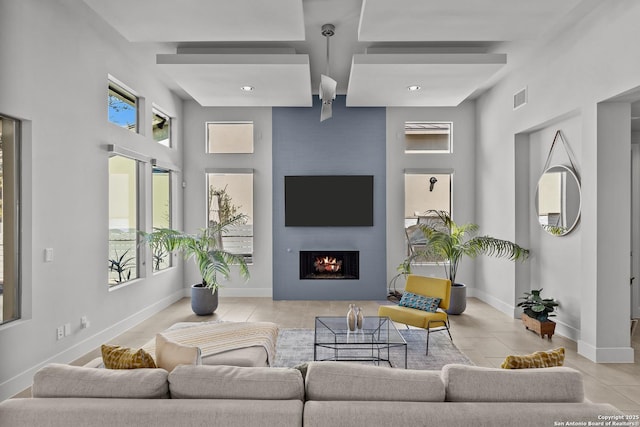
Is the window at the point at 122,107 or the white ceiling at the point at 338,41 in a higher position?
the white ceiling at the point at 338,41

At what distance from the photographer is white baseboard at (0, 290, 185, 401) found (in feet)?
10.0

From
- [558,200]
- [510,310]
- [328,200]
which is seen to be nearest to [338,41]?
[328,200]

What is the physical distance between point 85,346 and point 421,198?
5213 mm

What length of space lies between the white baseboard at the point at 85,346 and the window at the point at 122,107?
2.40 meters

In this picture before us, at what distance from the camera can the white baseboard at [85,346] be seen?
306 cm

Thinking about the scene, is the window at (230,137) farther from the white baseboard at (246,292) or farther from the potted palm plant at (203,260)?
the white baseboard at (246,292)

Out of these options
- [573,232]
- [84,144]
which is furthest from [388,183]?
[84,144]

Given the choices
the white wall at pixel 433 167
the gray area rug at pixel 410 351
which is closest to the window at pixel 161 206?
the gray area rug at pixel 410 351

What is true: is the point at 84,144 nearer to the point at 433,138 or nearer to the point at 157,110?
the point at 157,110

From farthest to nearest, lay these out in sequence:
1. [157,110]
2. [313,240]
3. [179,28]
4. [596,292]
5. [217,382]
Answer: [313,240], [157,110], [596,292], [179,28], [217,382]

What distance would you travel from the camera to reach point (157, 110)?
5.96m

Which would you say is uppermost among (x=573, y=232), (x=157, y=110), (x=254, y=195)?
(x=157, y=110)

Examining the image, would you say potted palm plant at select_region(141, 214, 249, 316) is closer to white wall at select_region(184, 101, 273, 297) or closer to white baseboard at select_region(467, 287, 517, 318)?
white wall at select_region(184, 101, 273, 297)

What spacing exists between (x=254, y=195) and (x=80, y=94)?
3.22 m
